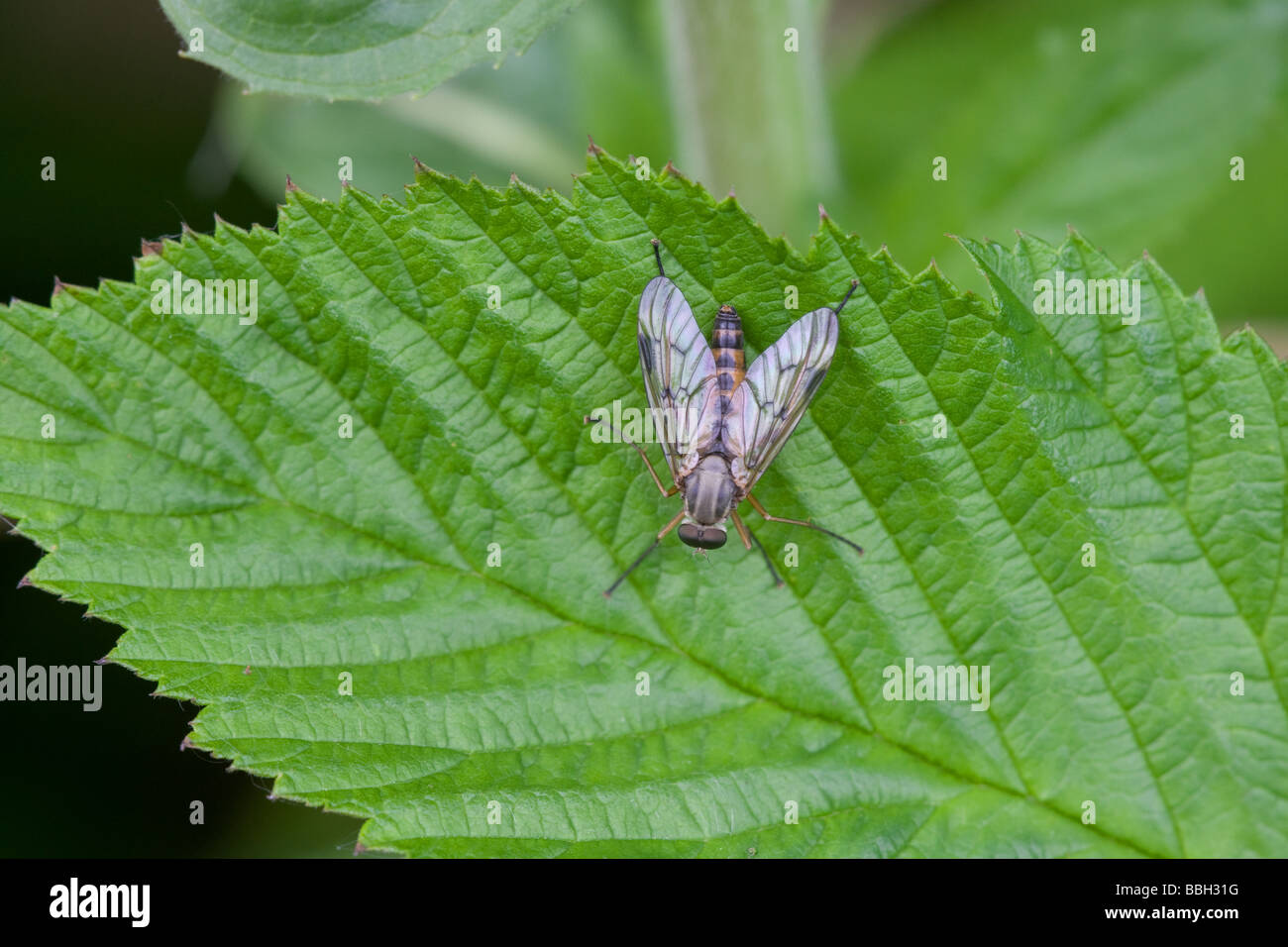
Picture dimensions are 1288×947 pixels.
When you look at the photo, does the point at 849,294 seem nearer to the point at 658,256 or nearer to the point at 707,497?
the point at 658,256

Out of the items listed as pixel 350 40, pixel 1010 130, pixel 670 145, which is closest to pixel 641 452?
pixel 350 40

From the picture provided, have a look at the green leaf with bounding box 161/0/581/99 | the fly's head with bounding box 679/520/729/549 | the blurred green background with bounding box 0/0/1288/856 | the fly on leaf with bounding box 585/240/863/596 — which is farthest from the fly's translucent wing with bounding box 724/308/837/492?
the blurred green background with bounding box 0/0/1288/856

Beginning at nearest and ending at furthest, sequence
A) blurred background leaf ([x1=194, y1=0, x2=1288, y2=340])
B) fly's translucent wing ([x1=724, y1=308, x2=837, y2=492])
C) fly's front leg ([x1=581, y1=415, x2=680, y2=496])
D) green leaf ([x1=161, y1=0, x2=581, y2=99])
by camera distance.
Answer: green leaf ([x1=161, y1=0, x2=581, y2=99]) → fly's translucent wing ([x1=724, y1=308, x2=837, y2=492]) → fly's front leg ([x1=581, y1=415, x2=680, y2=496]) → blurred background leaf ([x1=194, y1=0, x2=1288, y2=340])

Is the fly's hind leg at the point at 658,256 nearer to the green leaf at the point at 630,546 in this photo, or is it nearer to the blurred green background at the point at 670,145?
the green leaf at the point at 630,546

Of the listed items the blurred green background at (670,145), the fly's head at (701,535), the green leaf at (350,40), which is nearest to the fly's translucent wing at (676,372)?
the fly's head at (701,535)

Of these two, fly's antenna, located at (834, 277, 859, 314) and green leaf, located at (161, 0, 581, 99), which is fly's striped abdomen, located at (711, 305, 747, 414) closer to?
fly's antenna, located at (834, 277, 859, 314)
